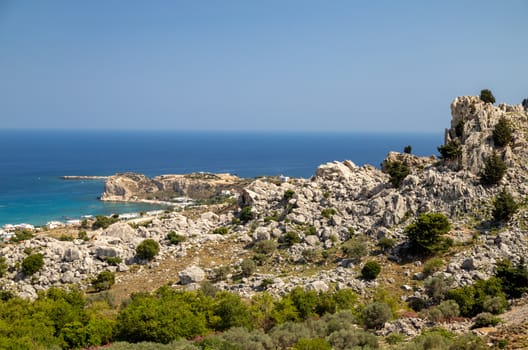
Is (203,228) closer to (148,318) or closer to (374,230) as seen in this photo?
(374,230)

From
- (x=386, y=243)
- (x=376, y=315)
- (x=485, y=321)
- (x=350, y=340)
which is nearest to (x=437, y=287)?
(x=485, y=321)

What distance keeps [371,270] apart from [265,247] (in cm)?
1103

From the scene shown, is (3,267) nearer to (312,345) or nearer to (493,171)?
(312,345)

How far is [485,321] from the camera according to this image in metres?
26.2

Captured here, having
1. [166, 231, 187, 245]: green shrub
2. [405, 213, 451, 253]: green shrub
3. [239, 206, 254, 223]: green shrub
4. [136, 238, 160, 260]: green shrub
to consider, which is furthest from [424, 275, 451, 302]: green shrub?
[166, 231, 187, 245]: green shrub

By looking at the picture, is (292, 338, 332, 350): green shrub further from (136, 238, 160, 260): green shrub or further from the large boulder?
(136, 238, 160, 260): green shrub

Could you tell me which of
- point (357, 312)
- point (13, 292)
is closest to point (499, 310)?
point (357, 312)

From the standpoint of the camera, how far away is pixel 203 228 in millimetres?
52844

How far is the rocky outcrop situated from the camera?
136250mm

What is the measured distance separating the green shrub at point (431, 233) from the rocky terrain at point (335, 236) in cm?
114

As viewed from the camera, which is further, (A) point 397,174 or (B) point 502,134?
(A) point 397,174

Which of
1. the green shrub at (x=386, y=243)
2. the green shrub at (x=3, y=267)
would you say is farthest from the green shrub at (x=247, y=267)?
the green shrub at (x=3, y=267)

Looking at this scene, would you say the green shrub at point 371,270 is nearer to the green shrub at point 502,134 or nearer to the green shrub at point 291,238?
the green shrub at point 291,238

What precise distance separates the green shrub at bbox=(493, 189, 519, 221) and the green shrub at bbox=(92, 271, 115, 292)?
34.7 metres
